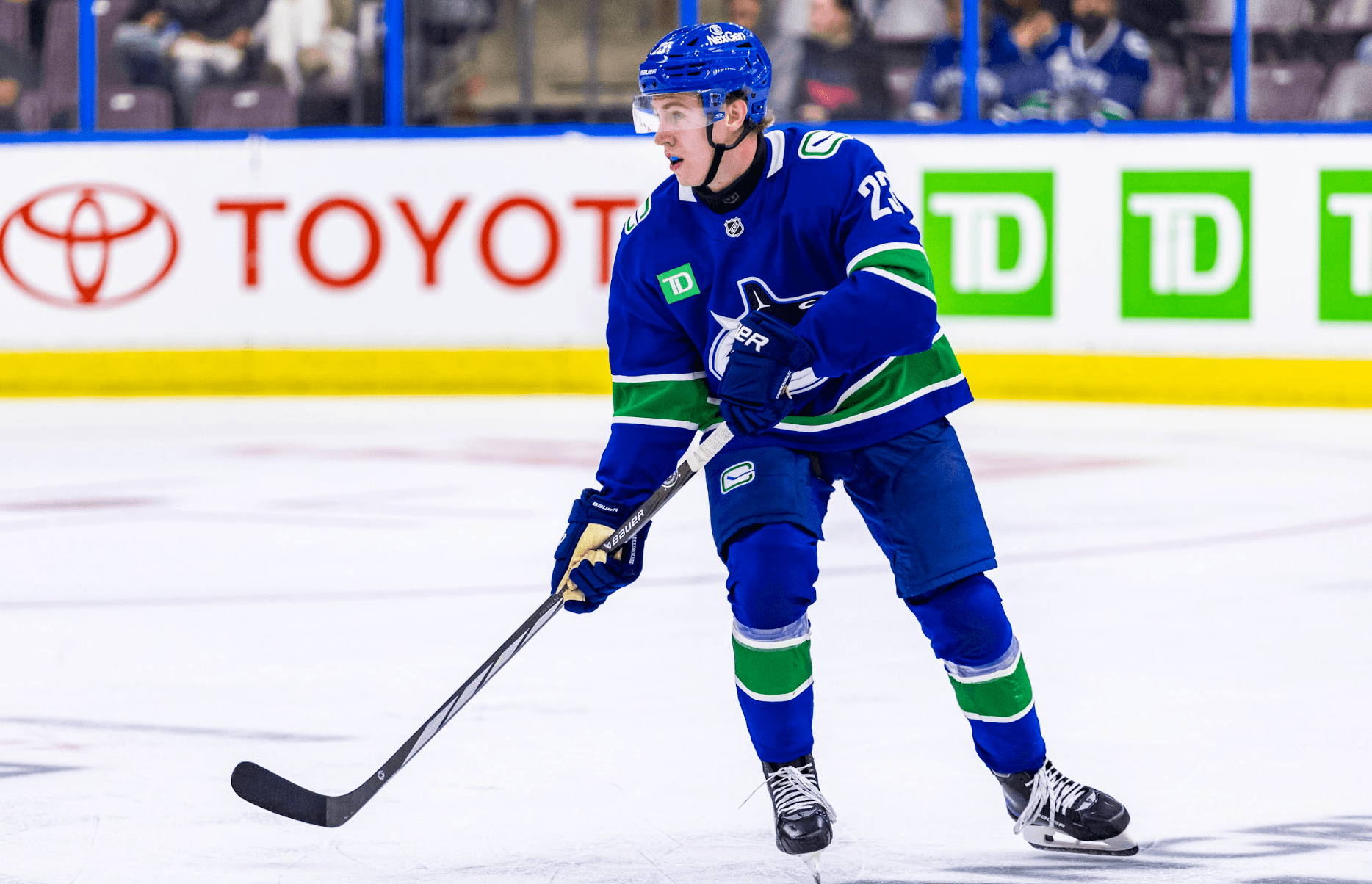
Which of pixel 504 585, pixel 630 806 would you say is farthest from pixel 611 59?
pixel 630 806

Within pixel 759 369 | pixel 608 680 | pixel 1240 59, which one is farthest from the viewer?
pixel 1240 59

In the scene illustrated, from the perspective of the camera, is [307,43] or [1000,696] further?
[307,43]

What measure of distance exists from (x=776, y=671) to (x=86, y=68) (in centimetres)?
696

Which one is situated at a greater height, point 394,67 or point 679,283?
point 394,67

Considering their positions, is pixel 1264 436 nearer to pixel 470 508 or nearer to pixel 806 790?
pixel 470 508

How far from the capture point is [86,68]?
8789 mm

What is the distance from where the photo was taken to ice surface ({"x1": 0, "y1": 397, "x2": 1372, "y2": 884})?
2.62 m

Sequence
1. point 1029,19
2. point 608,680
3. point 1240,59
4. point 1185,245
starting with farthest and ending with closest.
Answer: point 1029,19
point 1240,59
point 1185,245
point 608,680

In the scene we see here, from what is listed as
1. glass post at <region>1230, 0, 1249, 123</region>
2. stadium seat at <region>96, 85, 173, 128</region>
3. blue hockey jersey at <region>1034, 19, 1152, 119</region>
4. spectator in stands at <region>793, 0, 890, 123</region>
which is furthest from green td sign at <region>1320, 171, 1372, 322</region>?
stadium seat at <region>96, 85, 173, 128</region>

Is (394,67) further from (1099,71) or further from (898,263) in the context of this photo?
(898,263)

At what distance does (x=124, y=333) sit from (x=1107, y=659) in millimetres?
5818

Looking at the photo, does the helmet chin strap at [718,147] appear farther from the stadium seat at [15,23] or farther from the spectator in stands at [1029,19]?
the stadium seat at [15,23]

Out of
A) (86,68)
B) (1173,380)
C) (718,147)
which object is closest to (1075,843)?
(718,147)

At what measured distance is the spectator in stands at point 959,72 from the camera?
827cm
